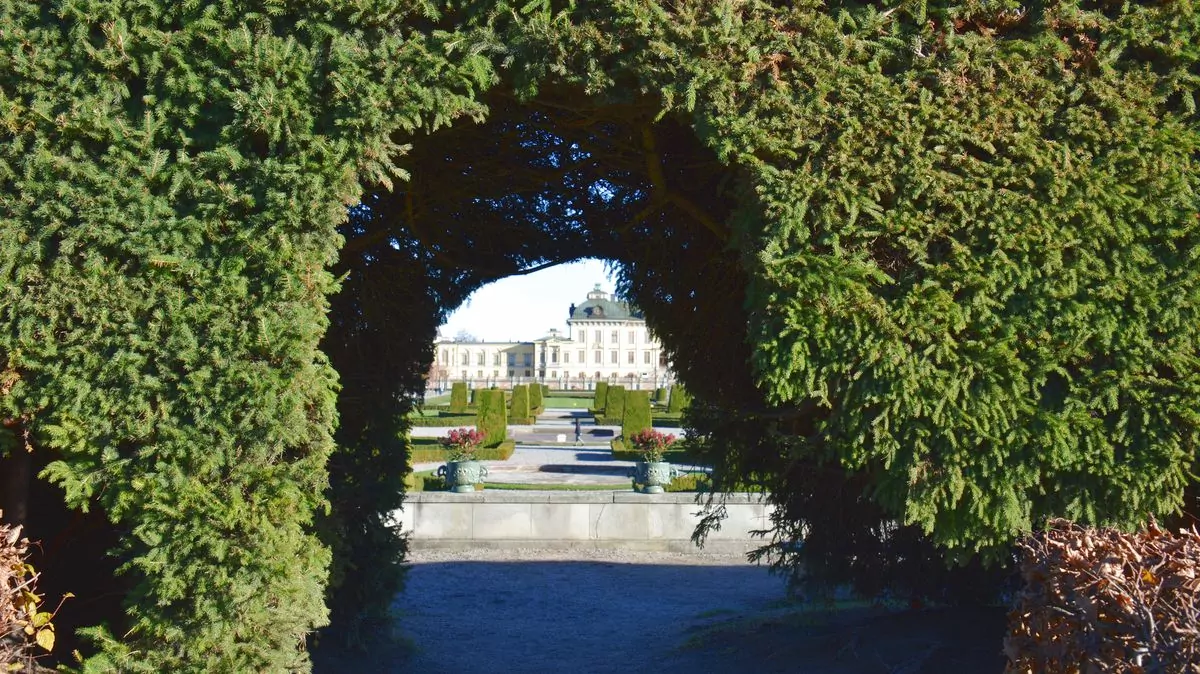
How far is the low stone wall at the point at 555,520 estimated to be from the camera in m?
11.8

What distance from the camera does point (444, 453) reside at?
2067 cm

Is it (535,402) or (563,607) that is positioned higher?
(535,402)

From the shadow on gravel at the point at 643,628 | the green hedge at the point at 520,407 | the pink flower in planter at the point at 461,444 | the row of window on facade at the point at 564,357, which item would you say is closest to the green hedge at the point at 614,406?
the green hedge at the point at 520,407

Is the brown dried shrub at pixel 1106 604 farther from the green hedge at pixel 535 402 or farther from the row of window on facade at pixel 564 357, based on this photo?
the row of window on facade at pixel 564 357

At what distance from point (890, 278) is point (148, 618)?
2986mm

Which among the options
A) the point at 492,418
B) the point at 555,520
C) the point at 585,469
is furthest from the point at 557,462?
the point at 555,520

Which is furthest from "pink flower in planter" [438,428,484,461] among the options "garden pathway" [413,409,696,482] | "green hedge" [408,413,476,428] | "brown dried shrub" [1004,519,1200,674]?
"green hedge" [408,413,476,428]

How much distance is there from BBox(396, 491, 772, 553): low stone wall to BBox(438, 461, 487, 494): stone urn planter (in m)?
0.99

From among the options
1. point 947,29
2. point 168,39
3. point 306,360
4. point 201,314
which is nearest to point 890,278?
point 947,29

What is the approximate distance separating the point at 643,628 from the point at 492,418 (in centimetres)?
1591

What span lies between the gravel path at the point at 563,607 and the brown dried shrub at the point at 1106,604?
386 cm

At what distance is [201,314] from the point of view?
139 inches

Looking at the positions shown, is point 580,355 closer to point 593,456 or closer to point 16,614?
point 593,456

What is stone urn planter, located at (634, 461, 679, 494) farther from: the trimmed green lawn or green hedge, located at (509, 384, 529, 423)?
the trimmed green lawn
